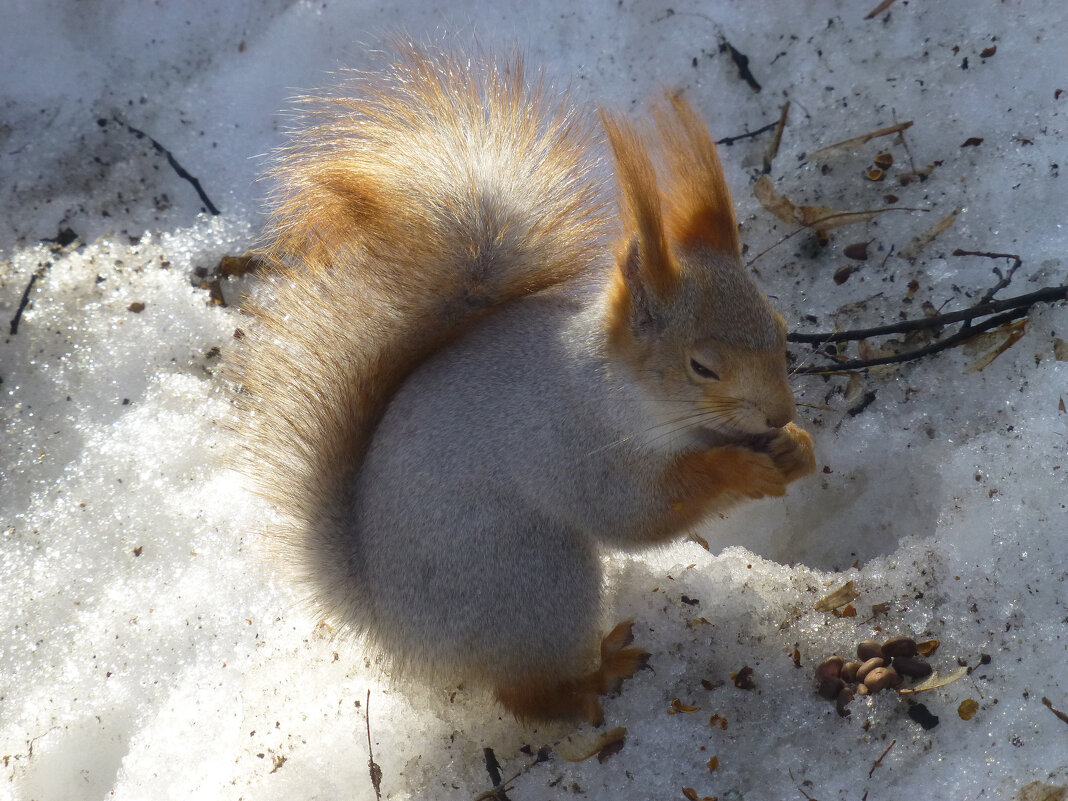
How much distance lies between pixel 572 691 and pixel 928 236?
4.23ft

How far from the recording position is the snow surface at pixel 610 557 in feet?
5.61

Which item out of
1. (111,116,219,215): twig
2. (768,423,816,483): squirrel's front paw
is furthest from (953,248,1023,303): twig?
(111,116,219,215): twig

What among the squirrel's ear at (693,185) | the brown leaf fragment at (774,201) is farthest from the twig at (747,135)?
the squirrel's ear at (693,185)

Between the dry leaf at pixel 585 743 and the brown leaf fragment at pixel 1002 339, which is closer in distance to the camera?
the dry leaf at pixel 585 743

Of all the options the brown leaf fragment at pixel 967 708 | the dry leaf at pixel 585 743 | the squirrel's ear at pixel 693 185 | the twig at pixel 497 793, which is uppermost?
the squirrel's ear at pixel 693 185

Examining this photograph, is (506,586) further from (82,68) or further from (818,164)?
(82,68)

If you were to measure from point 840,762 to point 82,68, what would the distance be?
2.64m

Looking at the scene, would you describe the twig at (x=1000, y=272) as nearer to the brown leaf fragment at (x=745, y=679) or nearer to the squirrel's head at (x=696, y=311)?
the squirrel's head at (x=696, y=311)

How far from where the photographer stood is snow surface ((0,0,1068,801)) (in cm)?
171

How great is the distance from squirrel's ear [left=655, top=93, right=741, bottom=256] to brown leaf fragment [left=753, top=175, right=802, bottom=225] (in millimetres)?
637

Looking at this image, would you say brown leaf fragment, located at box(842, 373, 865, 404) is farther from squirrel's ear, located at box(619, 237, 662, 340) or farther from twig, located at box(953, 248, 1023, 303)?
squirrel's ear, located at box(619, 237, 662, 340)

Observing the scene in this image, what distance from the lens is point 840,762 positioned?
163cm

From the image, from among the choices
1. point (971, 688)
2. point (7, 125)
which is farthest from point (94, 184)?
point (971, 688)

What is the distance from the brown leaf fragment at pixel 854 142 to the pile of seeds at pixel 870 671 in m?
1.20
